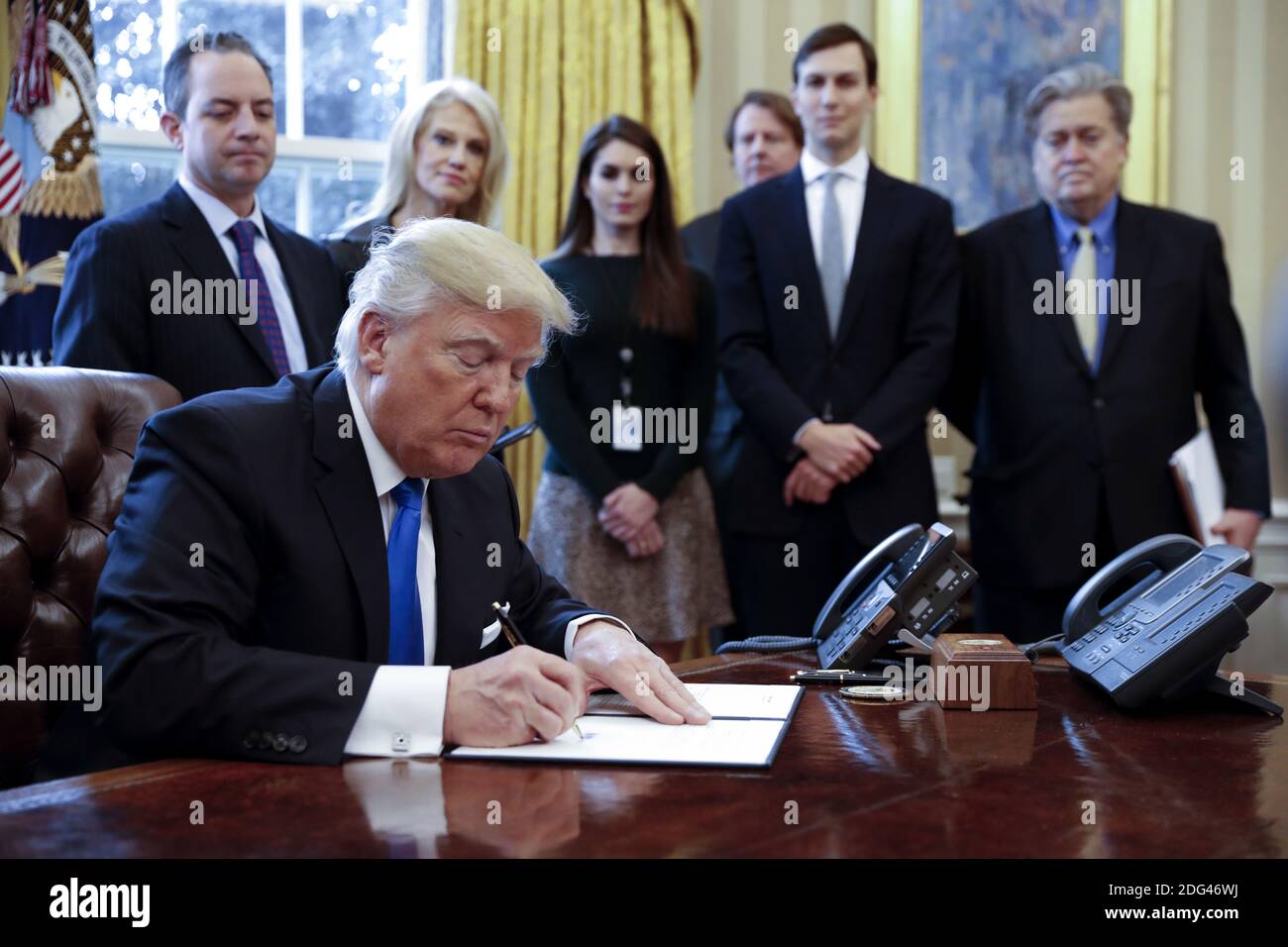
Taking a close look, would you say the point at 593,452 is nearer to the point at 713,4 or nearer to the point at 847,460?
the point at 847,460

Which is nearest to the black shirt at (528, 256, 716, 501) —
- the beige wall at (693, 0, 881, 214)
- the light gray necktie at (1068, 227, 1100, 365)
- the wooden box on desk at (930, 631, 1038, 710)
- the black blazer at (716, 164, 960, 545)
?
the black blazer at (716, 164, 960, 545)

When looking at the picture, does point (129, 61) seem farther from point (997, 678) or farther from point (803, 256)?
point (997, 678)

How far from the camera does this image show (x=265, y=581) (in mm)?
1780

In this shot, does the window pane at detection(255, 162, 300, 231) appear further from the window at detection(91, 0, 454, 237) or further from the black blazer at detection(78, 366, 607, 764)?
the black blazer at detection(78, 366, 607, 764)

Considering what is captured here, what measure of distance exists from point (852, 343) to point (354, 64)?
Answer: 2.52 metres

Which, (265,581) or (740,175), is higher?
(740,175)

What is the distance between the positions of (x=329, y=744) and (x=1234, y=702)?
3.99 feet

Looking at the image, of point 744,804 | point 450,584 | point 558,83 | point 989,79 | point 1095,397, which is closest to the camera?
point 744,804

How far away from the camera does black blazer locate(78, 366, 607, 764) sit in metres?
1.52

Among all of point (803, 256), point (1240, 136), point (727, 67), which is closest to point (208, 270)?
point (803, 256)

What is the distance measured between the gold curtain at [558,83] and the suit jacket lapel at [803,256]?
1311 millimetres

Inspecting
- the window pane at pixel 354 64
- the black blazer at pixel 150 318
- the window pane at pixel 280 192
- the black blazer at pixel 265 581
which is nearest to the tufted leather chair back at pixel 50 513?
A: the black blazer at pixel 265 581

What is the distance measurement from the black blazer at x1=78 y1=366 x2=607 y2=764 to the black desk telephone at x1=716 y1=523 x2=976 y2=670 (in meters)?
0.42
